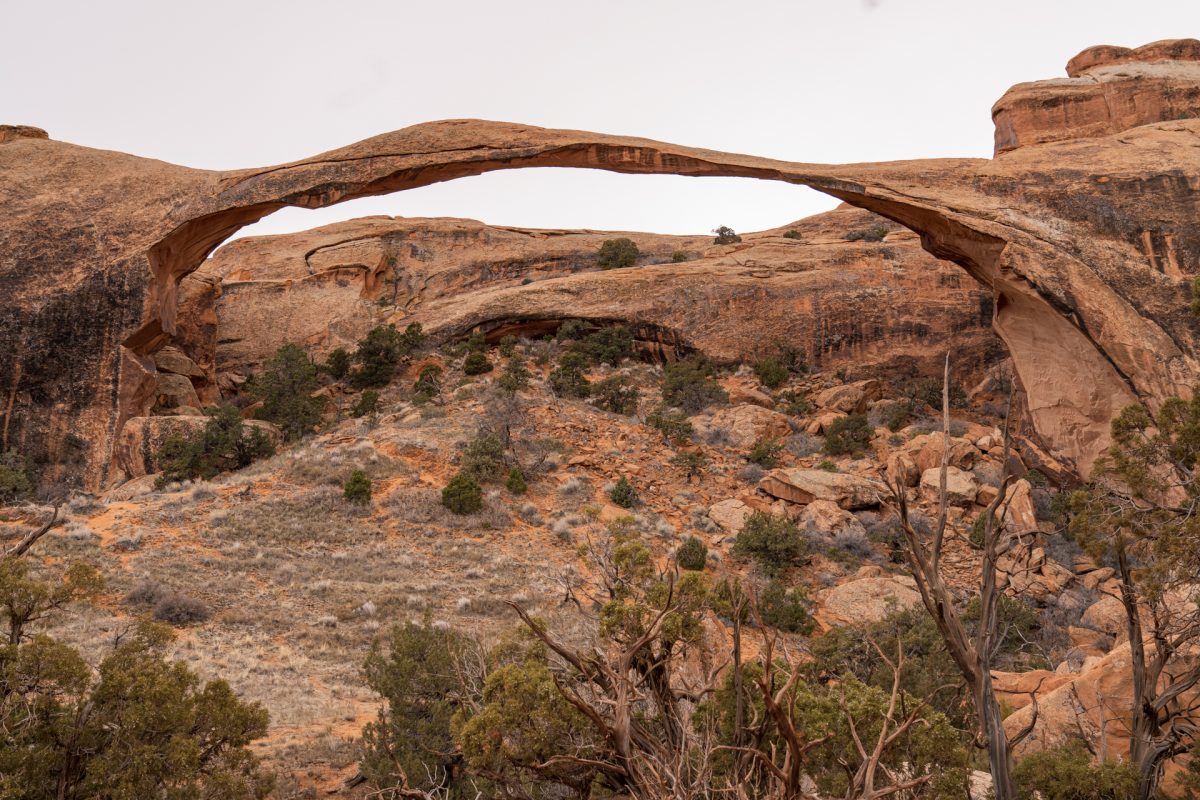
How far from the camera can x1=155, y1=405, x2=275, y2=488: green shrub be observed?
55.6ft

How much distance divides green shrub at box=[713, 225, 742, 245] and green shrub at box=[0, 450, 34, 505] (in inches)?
832

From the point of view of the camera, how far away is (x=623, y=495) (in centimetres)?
1614

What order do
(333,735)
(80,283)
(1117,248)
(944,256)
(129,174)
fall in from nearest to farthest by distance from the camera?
(333,735) → (1117,248) → (944,256) → (80,283) → (129,174)

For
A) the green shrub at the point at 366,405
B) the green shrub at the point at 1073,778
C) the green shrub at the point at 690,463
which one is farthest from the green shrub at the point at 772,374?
the green shrub at the point at 1073,778

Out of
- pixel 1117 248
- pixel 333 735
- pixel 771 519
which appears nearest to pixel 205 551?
pixel 333 735

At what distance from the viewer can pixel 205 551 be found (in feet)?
43.8

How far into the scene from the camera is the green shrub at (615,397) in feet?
68.7

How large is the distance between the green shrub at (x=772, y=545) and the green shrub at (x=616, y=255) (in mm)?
15866

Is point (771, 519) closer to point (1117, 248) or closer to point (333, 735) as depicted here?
point (1117, 248)

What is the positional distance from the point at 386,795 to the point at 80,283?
586 inches

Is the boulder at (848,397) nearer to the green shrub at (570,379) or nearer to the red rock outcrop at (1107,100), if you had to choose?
the green shrub at (570,379)

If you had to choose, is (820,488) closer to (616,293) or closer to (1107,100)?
(616,293)

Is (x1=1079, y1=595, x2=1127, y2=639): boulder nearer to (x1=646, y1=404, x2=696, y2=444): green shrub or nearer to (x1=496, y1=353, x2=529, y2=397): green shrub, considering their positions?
(x1=646, y1=404, x2=696, y2=444): green shrub

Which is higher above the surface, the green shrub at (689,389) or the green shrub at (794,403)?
the green shrub at (689,389)
